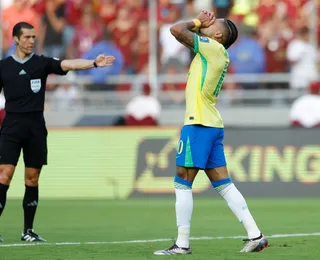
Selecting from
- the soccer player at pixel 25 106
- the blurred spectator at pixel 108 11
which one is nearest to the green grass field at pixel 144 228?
the soccer player at pixel 25 106

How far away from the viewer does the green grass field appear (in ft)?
31.3

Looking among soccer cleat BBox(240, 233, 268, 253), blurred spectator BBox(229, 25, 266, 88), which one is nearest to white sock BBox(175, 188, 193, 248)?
soccer cleat BBox(240, 233, 268, 253)

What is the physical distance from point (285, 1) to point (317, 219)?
8.25 meters

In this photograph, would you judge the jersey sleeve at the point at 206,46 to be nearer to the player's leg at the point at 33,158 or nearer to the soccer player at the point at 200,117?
the soccer player at the point at 200,117

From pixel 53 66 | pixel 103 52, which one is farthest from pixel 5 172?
pixel 103 52

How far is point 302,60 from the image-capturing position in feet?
66.2

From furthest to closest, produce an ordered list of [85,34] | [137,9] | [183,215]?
[85,34] < [137,9] < [183,215]

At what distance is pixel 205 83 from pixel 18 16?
1271 cm

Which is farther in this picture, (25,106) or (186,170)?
(25,106)

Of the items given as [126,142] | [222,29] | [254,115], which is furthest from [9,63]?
[254,115]

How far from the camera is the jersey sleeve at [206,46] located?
9305 mm

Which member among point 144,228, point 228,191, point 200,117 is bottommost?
point 144,228

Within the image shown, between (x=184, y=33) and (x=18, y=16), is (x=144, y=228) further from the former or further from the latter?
(x=18, y=16)

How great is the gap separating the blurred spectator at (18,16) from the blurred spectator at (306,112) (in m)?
6.18
